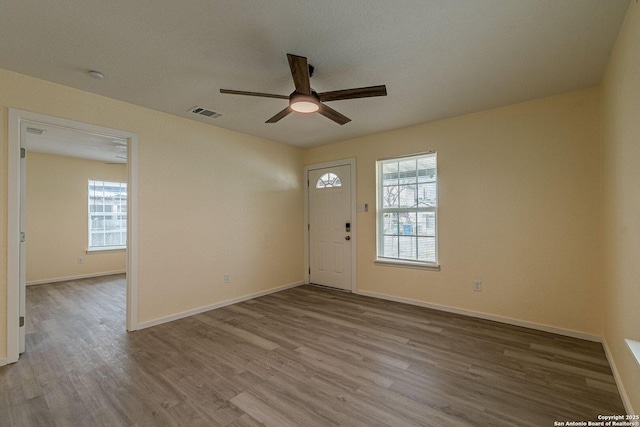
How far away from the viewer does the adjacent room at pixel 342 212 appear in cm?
182

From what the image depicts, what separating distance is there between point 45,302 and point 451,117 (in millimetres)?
6310

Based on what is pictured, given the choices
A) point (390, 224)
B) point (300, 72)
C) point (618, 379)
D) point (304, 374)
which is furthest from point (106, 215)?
point (618, 379)

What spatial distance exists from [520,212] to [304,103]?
2694mm

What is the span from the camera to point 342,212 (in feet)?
15.5

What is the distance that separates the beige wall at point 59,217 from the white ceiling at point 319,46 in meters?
4.04

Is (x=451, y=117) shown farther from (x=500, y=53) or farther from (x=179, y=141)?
(x=179, y=141)

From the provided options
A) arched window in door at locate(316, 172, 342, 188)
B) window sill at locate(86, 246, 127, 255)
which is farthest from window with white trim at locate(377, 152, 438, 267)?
window sill at locate(86, 246, 127, 255)

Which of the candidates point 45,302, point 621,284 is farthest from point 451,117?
point 45,302

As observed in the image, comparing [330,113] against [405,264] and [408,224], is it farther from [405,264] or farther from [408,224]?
[405,264]

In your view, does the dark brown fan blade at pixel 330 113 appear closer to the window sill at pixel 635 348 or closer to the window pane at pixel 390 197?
the window pane at pixel 390 197

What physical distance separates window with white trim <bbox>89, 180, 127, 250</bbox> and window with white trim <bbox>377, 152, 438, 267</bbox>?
5.79 meters

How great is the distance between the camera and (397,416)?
1757 millimetres

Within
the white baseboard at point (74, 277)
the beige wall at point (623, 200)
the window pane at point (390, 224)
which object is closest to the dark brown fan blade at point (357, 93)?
the beige wall at point (623, 200)

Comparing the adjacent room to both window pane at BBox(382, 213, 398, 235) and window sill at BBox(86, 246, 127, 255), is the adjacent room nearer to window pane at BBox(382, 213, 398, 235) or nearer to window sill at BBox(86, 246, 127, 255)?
window pane at BBox(382, 213, 398, 235)
